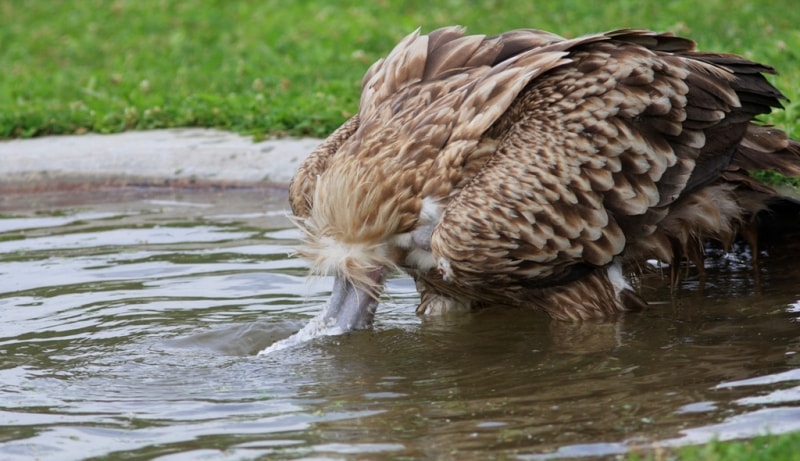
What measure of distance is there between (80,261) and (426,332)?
267 centimetres

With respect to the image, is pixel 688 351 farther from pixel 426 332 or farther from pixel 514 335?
pixel 426 332

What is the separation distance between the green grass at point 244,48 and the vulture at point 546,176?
1.82 m

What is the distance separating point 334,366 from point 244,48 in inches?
314

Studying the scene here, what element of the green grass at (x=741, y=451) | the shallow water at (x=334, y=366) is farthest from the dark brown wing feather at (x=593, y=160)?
the green grass at (x=741, y=451)

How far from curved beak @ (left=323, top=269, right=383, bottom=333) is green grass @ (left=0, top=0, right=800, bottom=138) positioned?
128 inches

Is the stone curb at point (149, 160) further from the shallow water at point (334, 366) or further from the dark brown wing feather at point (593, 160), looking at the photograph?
the dark brown wing feather at point (593, 160)

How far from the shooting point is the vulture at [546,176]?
6.13m

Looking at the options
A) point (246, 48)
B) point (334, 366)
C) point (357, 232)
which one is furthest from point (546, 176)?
point (246, 48)

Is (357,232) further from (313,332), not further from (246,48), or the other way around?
(246,48)

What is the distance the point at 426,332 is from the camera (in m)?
6.68

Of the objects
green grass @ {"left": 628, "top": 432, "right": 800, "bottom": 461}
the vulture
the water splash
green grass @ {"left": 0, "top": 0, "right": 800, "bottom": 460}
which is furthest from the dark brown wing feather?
green grass @ {"left": 0, "top": 0, "right": 800, "bottom": 460}

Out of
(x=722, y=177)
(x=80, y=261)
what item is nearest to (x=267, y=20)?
(x=80, y=261)

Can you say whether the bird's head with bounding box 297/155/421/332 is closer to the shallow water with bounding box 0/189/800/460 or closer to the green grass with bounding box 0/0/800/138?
the shallow water with bounding box 0/189/800/460

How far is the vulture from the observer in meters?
6.13
